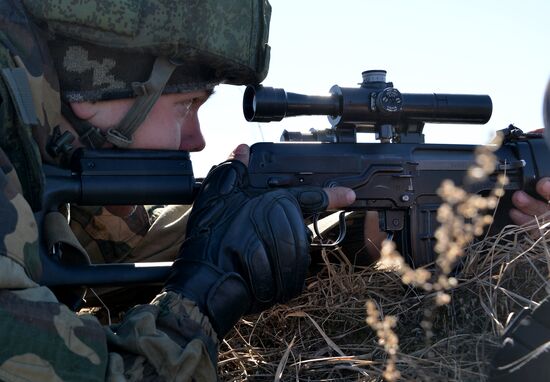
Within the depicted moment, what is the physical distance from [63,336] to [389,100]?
6.37ft

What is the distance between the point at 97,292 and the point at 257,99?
1184 mm

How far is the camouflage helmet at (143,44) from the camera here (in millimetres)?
2895

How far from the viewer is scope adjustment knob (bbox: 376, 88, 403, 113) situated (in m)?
A: 3.52

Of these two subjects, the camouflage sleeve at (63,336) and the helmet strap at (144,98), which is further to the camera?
the helmet strap at (144,98)

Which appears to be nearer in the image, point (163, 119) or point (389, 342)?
point (389, 342)

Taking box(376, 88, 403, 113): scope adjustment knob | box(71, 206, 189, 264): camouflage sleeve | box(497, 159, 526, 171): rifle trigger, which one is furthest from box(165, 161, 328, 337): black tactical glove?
box(497, 159, 526, 171): rifle trigger

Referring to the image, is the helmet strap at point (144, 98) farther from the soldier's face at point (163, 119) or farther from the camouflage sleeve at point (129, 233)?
the camouflage sleeve at point (129, 233)

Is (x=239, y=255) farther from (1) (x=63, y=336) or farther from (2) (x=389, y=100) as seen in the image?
(2) (x=389, y=100)

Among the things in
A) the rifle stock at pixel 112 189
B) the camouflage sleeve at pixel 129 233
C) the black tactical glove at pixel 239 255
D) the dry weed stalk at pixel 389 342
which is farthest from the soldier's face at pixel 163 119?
the dry weed stalk at pixel 389 342

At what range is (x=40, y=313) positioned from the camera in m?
2.13

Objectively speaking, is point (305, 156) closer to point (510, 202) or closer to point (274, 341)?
point (274, 341)

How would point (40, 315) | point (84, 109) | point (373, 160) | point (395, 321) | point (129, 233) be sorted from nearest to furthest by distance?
point (40, 315) < point (395, 321) < point (84, 109) < point (373, 160) < point (129, 233)

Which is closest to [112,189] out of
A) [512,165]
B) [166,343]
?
[166,343]

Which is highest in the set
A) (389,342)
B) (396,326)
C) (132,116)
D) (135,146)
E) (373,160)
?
(132,116)
